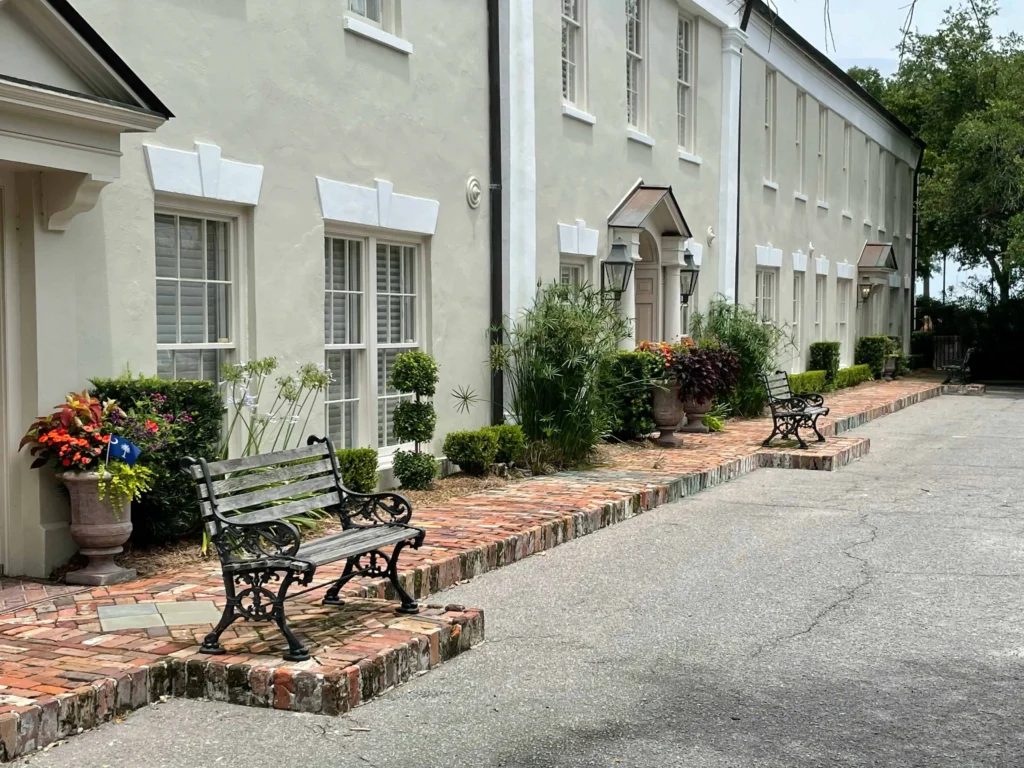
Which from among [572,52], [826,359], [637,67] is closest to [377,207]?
[572,52]

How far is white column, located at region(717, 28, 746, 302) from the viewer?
18.5 metres

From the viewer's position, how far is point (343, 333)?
32.9 feet

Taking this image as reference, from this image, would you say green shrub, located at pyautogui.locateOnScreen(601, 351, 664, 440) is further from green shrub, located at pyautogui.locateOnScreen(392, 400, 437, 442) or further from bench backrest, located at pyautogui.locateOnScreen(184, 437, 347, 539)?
bench backrest, located at pyautogui.locateOnScreen(184, 437, 347, 539)

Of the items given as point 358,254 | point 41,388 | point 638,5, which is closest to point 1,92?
point 41,388

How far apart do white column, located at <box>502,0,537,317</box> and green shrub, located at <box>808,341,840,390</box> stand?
12.9 metres

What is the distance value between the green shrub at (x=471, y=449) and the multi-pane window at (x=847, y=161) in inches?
718

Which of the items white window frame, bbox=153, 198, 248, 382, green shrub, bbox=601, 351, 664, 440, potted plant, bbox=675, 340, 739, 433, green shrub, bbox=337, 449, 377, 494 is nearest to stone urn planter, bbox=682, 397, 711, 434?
potted plant, bbox=675, 340, 739, 433

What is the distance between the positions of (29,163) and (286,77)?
9.81 feet

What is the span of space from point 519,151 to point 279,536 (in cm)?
754

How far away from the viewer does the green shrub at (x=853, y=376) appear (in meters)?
25.0

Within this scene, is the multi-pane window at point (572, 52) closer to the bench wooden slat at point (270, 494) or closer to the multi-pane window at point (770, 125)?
the multi-pane window at point (770, 125)

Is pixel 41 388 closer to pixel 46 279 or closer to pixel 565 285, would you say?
pixel 46 279

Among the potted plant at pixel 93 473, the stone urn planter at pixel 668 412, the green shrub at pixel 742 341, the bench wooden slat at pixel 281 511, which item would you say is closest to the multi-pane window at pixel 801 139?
the green shrub at pixel 742 341

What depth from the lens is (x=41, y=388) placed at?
6.88 m
